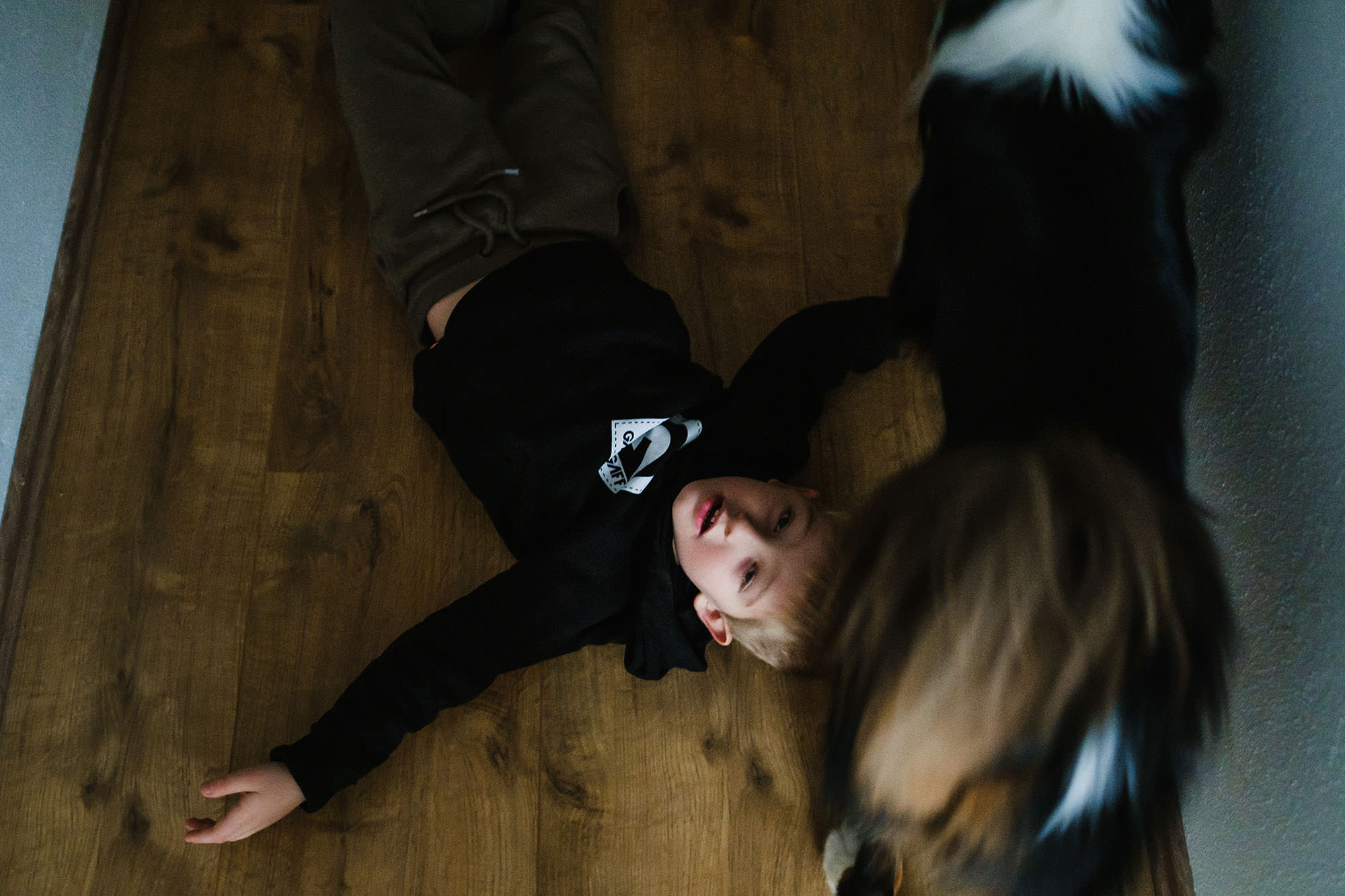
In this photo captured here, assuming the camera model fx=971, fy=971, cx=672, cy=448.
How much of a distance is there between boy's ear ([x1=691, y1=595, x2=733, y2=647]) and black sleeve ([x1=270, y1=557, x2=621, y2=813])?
85mm

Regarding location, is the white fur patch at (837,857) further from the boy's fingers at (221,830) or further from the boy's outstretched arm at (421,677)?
the boy's fingers at (221,830)

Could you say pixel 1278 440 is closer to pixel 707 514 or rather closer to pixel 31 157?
pixel 707 514

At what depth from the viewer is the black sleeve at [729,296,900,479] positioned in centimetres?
92

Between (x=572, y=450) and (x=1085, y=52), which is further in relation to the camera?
(x=572, y=450)

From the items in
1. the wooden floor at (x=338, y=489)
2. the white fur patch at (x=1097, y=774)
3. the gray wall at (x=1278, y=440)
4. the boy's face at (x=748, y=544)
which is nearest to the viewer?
the white fur patch at (x=1097, y=774)

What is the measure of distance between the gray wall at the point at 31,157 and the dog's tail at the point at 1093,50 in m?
0.85

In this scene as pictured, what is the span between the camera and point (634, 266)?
1033 millimetres

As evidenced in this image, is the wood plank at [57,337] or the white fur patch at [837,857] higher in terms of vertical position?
the wood plank at [57,337]

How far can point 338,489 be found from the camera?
94 cm

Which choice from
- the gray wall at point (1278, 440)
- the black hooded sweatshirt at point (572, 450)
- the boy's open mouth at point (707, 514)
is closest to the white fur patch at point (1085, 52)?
the gray wall at point (1278, 440)

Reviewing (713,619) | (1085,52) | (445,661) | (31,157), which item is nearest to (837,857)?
(713,619)

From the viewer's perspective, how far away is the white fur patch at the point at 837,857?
0.84 m

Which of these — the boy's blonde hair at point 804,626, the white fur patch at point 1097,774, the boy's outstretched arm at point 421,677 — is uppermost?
the white fur patch at point 1097,774

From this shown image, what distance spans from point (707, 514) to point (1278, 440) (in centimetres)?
42
